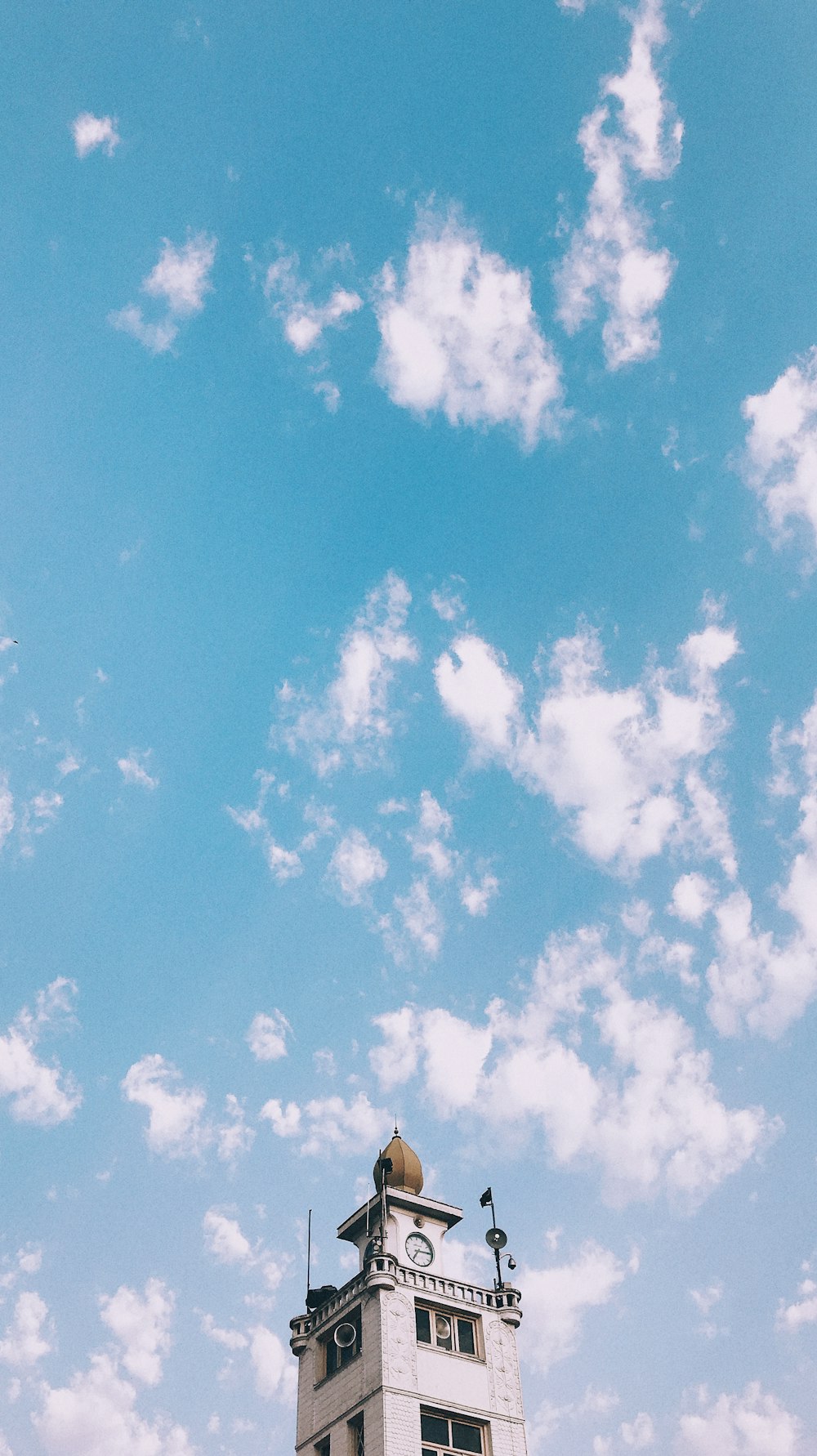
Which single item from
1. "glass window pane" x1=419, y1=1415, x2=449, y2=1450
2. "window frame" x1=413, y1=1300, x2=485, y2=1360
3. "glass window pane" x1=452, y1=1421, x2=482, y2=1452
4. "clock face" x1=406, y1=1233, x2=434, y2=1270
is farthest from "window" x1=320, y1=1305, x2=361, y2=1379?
"glass window pane" x1=452, y1=1421, x2=482, y2=1452

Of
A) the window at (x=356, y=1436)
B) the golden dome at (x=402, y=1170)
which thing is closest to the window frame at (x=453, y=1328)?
the window at (x=356, y=1436)

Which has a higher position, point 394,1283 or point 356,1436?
point 394,1283

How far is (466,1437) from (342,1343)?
748 centimetres

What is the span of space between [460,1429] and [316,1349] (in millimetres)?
8775

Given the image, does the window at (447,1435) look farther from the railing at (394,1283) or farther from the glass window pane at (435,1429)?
the railing at (394,1283)

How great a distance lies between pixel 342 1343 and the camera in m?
66.1

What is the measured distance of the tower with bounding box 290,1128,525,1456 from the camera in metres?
62.1

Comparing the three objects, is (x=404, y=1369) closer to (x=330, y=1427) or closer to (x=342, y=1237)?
(x=330, y=1427)

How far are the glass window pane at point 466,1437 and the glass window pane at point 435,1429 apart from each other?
1.83 feet

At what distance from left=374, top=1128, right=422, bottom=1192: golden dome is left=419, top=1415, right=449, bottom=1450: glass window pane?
1310 cm

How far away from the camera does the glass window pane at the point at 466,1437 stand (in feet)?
206

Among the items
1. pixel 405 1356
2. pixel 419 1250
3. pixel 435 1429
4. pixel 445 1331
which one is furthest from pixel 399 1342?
pixel 419 1250

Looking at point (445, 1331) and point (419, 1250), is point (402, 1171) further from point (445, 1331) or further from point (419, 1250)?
point (445, 1331)

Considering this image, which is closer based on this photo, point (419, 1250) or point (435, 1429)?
point (435, 1429)
